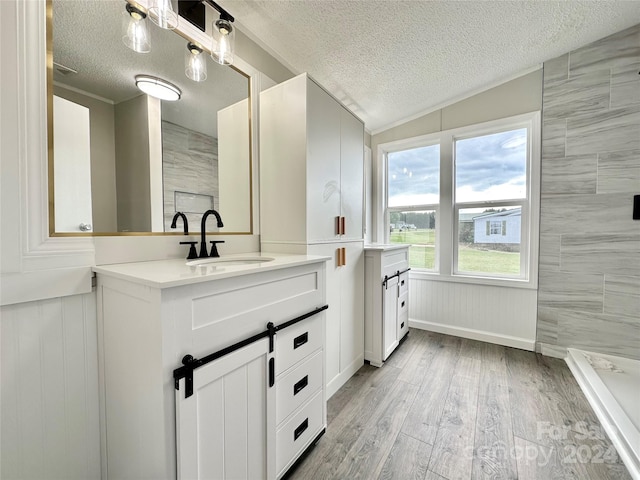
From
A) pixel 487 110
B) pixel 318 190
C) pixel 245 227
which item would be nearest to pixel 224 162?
pixel 245 227

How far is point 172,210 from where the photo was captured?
1.34 meters

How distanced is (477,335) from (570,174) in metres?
1.78

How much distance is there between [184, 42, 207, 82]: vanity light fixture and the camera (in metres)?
1.40

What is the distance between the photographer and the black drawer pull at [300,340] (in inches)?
49.3

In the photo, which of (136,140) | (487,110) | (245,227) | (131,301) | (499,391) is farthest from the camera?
(487,110)

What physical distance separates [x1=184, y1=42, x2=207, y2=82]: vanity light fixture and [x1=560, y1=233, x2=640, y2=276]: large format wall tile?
10.5 ft

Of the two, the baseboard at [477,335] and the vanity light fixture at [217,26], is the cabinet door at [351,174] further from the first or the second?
the baseboard at [477,335]

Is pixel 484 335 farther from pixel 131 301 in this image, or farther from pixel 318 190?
pixel 131 301

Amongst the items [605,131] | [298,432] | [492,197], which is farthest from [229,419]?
[605,131]

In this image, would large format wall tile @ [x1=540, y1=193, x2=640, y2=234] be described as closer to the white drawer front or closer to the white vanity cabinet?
the white vanity cabinet

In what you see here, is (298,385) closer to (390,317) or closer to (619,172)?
(390,317)

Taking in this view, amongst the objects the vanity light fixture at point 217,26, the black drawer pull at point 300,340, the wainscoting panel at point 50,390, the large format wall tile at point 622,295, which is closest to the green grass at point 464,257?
the large format wall tile at point 622,295

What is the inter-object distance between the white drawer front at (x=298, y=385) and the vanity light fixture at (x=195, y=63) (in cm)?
162

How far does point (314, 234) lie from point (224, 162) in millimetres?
705
